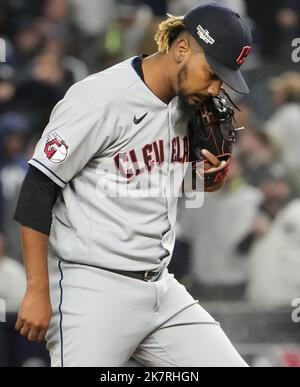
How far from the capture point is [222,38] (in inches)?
126

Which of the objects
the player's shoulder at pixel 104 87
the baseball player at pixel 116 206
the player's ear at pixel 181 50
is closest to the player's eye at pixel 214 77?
the baseball player at pixel 116 206

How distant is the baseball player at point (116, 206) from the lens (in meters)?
3.12

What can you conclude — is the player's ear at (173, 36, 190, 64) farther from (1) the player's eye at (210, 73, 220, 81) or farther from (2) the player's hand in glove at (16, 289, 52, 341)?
(2) the player's hand in glove at (16, 289, 52, 341)

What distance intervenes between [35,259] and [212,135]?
2.70 ft

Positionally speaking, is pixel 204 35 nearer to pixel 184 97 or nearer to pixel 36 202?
pixel 184 97

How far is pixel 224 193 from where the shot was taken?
19.7 feet

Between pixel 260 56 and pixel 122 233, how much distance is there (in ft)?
14.0

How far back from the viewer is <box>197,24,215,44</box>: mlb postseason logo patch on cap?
3.21 m

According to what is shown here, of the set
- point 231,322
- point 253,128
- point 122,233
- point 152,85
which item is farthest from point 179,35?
point 253,128

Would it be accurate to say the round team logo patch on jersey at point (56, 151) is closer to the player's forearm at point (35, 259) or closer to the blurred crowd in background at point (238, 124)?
the player's forearm at point (35, 259)

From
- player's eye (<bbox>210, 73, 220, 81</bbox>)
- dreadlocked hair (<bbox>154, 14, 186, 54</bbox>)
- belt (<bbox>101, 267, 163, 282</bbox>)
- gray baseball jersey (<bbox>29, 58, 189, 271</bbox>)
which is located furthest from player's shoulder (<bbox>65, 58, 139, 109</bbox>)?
belt (<bbox>101, 267, 163, 282</bbox>)

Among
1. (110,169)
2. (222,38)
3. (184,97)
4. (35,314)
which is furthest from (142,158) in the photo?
(35,314)

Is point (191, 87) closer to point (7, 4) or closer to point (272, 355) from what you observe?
point (272, 355)

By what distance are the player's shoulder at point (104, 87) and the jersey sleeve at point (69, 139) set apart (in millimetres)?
30
